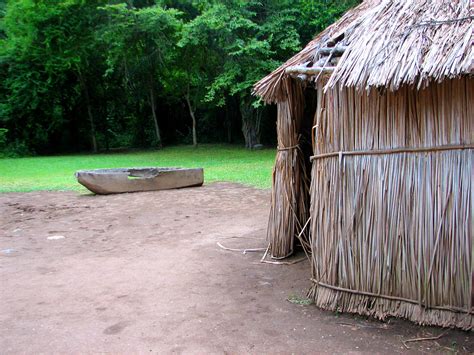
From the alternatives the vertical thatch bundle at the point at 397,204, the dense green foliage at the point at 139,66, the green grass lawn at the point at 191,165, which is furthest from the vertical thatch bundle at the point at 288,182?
the dense green foliage at the point at 139,66

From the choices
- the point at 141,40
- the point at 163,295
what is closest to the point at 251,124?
the point at 141,40

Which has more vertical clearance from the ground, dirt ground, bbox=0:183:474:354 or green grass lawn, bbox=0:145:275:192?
green grass lawn, bbox=0:145:275:192

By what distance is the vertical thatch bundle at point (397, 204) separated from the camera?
362 centimetres

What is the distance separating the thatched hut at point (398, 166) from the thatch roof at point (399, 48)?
1cm

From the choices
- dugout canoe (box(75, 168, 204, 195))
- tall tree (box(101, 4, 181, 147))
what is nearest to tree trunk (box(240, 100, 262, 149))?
tall tree (box(101, 4, 181, 147))

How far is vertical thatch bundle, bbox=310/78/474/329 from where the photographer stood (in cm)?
362

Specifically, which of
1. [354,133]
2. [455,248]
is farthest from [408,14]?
[455,248]

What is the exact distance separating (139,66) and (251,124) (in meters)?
6.68

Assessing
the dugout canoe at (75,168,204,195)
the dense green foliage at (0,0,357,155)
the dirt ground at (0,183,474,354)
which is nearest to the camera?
the dirt ground at (0,183,474,354)

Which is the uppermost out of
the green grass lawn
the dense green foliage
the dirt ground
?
the dense green foliage

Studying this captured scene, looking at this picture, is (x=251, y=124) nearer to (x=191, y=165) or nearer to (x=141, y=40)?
(x=191, y=165)

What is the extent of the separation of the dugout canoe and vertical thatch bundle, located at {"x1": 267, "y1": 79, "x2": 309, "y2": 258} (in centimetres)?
635

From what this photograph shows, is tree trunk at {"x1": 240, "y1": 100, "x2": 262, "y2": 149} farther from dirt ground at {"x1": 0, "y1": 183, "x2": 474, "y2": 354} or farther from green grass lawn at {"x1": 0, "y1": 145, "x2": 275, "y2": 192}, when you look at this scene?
dirt ground at {"x1": 0, "y1": 183, "x2": 474, "y2": 354}

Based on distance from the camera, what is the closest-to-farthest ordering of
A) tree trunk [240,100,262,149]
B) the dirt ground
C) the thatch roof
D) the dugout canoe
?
the thatch roof, the dirt ground, the dugout canoe, tree trunk [240,100,262,149]
